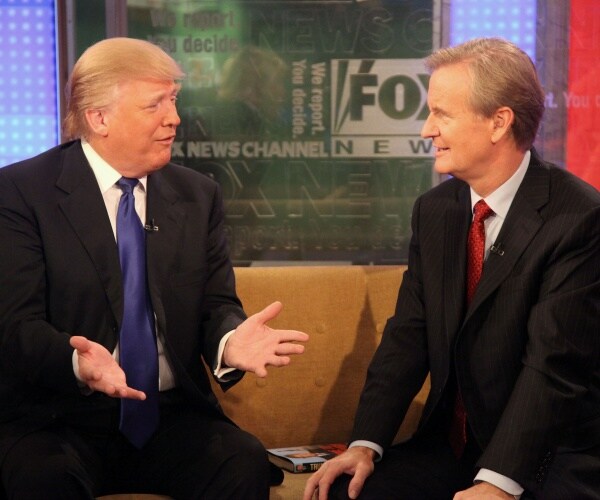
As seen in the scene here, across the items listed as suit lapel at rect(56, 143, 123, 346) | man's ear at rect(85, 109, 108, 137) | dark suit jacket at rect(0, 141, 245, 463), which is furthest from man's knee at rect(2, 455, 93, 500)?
man's ear at rect(85, 109, 108, 137)

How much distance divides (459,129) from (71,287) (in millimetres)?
1138

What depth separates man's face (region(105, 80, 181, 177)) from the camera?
2.74m

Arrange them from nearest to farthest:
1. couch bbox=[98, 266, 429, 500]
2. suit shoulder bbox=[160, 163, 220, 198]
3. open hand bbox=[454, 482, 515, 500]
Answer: open hand bbox=[454, 482, 515, 500], suit shoulder bbox=[160, 163, 220, 198], couch bbox=[98, 266, 429, 500]

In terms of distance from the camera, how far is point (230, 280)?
2.90m

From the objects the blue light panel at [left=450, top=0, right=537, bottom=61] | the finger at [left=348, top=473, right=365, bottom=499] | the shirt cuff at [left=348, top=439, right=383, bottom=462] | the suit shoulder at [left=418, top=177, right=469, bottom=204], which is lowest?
the finger at [left=348, top=473, right=365, bottom=499]

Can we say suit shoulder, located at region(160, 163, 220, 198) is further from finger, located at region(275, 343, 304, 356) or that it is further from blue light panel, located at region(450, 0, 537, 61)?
blue light panel, located at region(450, 0, 537, 61)

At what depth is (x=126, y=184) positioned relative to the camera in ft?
9.11

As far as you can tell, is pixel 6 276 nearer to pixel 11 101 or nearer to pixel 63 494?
pixel 63 494

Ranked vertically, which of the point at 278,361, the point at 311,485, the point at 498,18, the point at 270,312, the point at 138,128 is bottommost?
the point at 311,485

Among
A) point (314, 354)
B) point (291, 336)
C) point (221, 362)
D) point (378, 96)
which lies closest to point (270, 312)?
point (291, 336)

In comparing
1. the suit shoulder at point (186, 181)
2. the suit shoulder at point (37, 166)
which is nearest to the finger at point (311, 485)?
the suit shoulder at point (186, 181)

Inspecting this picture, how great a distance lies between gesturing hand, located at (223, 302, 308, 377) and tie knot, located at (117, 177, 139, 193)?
534mm

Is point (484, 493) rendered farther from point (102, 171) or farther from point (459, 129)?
point (102, 171)

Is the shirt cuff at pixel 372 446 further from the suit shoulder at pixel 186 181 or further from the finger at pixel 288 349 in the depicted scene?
the suit shoulder at pixel 186 181
